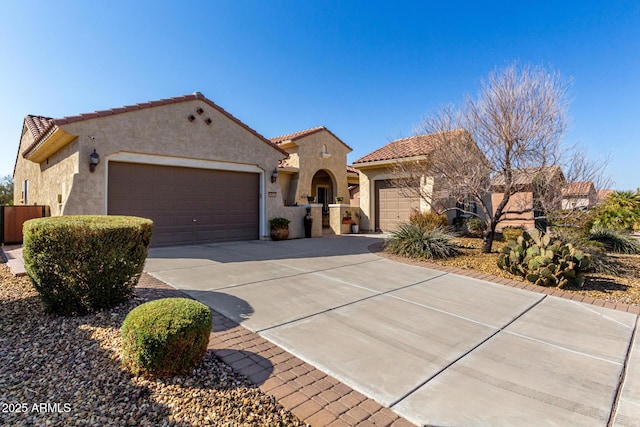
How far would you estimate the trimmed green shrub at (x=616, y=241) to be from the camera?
11.3m

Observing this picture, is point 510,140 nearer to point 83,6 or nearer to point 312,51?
point 312,51

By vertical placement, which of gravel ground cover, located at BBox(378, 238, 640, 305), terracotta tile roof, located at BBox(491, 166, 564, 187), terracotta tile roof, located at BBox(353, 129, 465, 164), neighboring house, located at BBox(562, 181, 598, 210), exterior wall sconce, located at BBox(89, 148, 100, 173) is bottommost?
gravel ground cover, located at BBox(378, 238, 640, 305)

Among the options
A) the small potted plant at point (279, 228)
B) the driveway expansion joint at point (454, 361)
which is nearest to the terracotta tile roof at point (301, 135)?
the small potted plant at point (279, 228)

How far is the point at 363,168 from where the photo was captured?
17.1 meters

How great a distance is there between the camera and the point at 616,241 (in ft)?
37.9

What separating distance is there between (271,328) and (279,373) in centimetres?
109

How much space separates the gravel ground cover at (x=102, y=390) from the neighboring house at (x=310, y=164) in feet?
44.9

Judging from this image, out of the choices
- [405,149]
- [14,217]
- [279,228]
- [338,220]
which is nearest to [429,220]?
[405,149]

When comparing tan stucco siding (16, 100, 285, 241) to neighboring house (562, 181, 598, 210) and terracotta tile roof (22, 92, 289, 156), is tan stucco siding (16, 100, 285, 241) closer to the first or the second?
terracotta tile roof (22, 92, 289, 156)

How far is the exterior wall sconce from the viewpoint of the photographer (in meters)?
8.90

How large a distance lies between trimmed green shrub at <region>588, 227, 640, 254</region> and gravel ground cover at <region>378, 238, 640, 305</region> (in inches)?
34.4

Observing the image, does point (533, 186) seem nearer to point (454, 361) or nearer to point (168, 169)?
point (454, 361)

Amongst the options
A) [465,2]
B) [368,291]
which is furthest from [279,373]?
[465,2]

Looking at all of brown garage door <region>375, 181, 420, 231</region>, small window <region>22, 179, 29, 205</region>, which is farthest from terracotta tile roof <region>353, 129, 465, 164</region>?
small window <region>22, 179, 29, 205</region>
